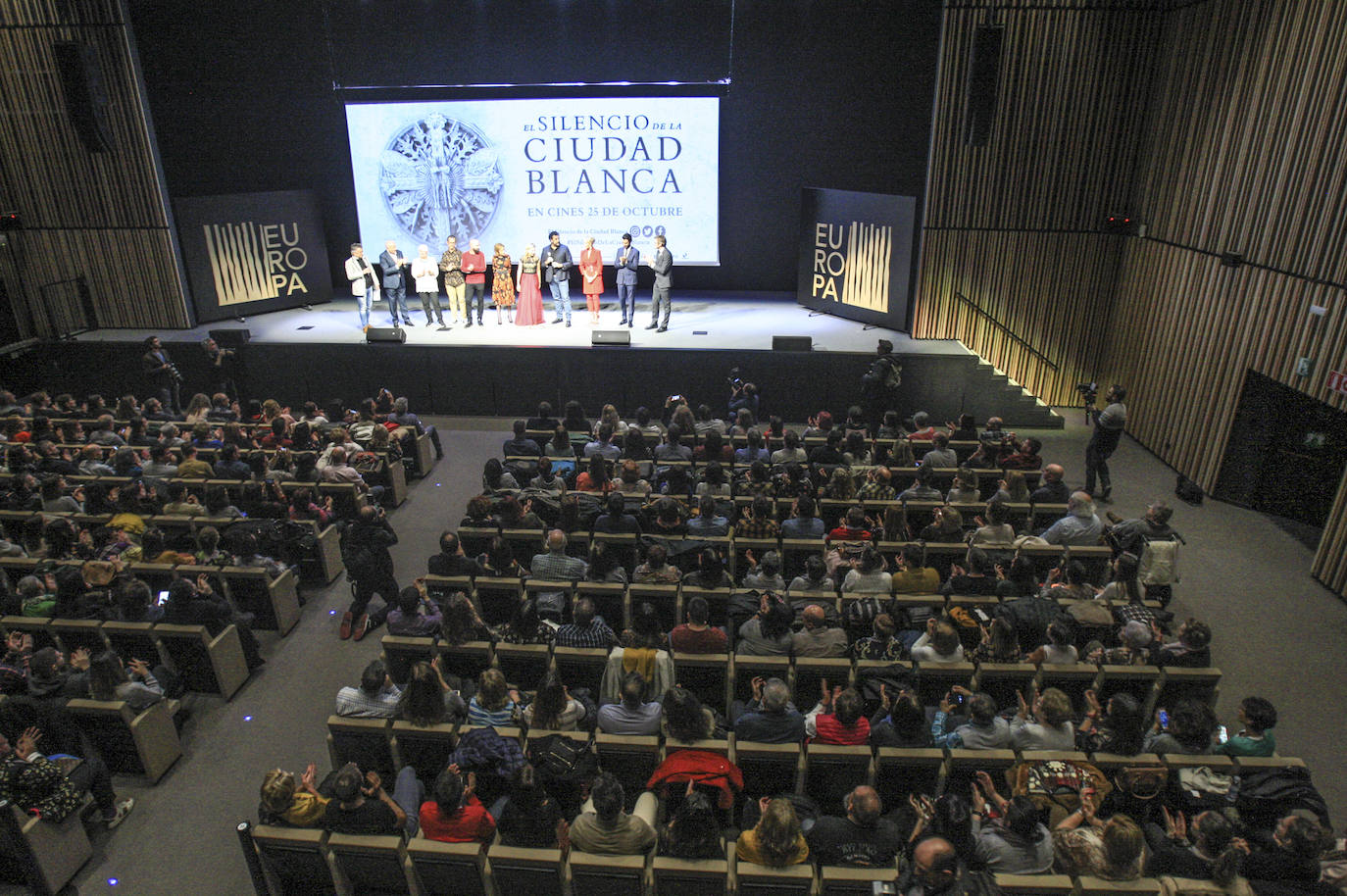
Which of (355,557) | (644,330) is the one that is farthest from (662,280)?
(355,557)

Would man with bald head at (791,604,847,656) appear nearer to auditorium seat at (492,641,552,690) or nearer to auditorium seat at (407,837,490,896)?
auditorium seat at (492,641,552,690)

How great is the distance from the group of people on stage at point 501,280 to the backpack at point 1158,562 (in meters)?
6.84

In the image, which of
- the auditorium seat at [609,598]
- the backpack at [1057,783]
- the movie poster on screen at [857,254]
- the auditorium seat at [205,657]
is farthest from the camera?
the movie poster on screen at [857,254]

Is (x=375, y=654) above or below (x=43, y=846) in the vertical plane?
below

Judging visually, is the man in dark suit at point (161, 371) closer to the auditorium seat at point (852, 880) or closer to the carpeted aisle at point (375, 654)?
the carpeted aisle at point (375, 654)

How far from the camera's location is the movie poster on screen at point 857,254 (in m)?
11.0

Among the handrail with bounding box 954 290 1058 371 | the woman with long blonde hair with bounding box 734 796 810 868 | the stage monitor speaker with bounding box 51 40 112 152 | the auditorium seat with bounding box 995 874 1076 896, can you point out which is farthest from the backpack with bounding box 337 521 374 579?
the stage monitor speaker with bounding box 51 40 112 152

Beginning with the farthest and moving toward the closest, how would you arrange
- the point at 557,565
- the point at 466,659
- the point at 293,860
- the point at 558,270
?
the point at 558,270 → the point at 557,565 → the point at 466,659 → the point at 293,860

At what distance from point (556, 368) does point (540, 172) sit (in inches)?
138

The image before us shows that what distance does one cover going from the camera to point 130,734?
15.1 ft

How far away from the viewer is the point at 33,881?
3.99 metres

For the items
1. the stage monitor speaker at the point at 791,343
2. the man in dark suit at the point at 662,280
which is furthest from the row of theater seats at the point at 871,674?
the man in dark suit at the point at 662,280

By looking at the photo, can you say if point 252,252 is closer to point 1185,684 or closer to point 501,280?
point 501,280

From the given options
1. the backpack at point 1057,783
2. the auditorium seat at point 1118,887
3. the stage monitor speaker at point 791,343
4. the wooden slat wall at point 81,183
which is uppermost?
the wooden slat wall at point 81,183
